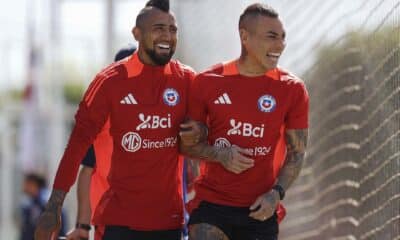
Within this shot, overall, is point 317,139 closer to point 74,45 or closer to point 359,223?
point 359,223

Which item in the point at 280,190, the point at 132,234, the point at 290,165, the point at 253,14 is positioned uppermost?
the point at 253,14

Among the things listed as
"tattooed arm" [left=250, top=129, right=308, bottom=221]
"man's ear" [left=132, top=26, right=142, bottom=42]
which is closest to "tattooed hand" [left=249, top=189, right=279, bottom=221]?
"tattooed arm" [left=250, top=129, right=308, bottom=221]

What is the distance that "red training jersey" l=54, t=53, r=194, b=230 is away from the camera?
26.2ft

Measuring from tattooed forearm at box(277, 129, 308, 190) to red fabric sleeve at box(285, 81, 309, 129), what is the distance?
4 cm

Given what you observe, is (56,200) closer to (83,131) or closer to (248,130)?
(83,131)

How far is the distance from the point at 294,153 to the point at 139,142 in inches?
37.4

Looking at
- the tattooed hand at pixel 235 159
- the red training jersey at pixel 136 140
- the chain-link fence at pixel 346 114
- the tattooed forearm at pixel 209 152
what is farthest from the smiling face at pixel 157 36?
the chain-link fence at pixel 346 114

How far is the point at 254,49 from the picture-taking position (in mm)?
7793

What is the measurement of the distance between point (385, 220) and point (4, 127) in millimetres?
23879

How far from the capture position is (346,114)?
10430 mm

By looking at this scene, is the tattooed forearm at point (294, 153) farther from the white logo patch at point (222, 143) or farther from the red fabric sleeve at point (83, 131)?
the red fabric sleeve at point (83, 131)

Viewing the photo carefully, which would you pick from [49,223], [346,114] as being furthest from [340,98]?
[49,223]

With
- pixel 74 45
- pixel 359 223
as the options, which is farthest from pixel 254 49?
pixel 74 45

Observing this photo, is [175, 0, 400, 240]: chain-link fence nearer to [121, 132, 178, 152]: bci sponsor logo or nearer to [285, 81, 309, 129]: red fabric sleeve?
[285, 81, 309, 129]: red fabric sleeve
